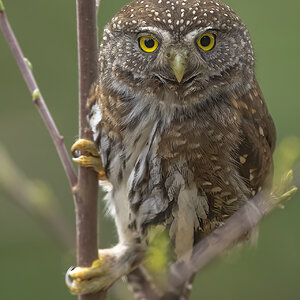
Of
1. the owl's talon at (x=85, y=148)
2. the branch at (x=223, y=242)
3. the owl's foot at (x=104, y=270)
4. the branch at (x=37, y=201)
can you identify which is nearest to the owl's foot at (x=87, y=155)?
the owl's talon at (x=85, y=148)

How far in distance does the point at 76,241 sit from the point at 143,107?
0.48 m

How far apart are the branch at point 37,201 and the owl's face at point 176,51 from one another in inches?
16.5

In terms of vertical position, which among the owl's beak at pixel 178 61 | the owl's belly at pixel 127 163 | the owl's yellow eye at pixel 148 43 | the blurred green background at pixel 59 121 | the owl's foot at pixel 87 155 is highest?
the owl's yellow eye at pixel 148 43

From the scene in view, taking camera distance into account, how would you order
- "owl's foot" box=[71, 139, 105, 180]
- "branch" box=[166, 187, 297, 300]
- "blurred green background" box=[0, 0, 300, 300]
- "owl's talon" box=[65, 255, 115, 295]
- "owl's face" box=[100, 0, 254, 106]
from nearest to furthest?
1. "branch" box=[166, 187, 297, 300]
2. "owl's face" box=[100, 0, 254, 106]
3. "owl's foot" box=[71, 139, 105, 180]
4. "owl's talon" box=[65, 255, 115, 295]
5. "blurred green background" box=[0, 0, 300, 300]

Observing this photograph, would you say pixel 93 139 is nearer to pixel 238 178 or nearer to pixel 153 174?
pixel 153 174

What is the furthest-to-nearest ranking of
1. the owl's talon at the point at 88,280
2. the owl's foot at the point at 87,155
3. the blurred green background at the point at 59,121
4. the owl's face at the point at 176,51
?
the blurred green background at the point at 59,121
the owl's talon at the point at 88,280
the owl's foot at the point at 87,155
the owl's face at the point at 176,51

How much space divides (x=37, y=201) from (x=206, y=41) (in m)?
0.70

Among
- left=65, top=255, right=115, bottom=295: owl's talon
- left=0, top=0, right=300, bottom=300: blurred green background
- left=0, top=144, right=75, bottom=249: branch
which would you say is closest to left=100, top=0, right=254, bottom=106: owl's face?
left=0, top=144, right=75, bottom=249: branch

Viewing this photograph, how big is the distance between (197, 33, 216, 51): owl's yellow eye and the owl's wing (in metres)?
0.23

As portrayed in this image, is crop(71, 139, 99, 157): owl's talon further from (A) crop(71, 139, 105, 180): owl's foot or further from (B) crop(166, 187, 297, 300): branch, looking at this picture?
(B) crop(166, 187, 297, 300): branch

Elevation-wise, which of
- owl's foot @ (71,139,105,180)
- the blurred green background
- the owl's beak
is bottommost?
the blurred green background

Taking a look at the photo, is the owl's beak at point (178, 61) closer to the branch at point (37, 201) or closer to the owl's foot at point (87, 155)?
the owl's foot at point (87, 155)

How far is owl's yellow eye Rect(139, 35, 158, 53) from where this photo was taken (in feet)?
7.14

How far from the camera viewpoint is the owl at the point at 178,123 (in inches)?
86.7
